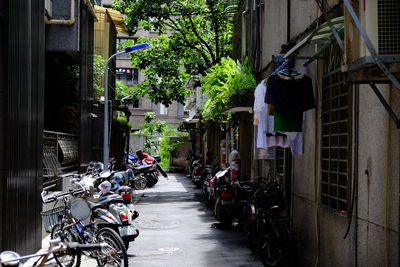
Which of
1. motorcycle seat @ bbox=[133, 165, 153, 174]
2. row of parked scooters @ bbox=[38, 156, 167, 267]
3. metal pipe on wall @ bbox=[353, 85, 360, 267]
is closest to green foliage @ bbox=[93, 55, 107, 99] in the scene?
motorcycle seat @ bbox=[133, 165, 153, 174]

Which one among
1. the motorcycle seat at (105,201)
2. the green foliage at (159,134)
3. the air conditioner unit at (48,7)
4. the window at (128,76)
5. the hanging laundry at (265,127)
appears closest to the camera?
the motorcycle seat at (105,201)

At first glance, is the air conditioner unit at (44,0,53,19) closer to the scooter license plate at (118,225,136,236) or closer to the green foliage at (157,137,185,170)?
the scooter license plate at (118,225,136,236)

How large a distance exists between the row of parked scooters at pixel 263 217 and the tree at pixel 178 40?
1366 cm

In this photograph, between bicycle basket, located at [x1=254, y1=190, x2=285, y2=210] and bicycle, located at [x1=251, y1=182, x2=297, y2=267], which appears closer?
bicycle, located at [x1=251, y1=182, x2=297, y2=267]

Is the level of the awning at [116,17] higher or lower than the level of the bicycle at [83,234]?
higher

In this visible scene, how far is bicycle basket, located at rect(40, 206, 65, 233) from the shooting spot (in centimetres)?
905

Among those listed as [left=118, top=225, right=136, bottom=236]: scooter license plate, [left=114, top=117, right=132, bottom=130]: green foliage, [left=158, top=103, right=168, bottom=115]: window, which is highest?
[left=158, top=103, right=168, bottom=115]: window

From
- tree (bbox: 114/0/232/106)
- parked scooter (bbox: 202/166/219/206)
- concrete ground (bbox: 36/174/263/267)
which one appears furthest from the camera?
tree (bbox: 114/0/232/106)

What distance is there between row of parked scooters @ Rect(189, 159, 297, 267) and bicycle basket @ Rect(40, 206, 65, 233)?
3415mm

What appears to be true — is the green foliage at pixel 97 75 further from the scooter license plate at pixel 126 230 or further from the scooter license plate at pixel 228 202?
the scooter license plate at pixel 126 230

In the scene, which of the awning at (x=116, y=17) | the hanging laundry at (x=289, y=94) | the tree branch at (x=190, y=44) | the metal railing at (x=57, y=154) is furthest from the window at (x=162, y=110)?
the hanging laundry at (x=289, y=94)

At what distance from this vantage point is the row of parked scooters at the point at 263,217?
9.18m

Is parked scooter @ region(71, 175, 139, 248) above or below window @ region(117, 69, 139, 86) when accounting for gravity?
below

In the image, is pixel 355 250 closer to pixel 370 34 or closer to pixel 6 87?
pixel 370 34
